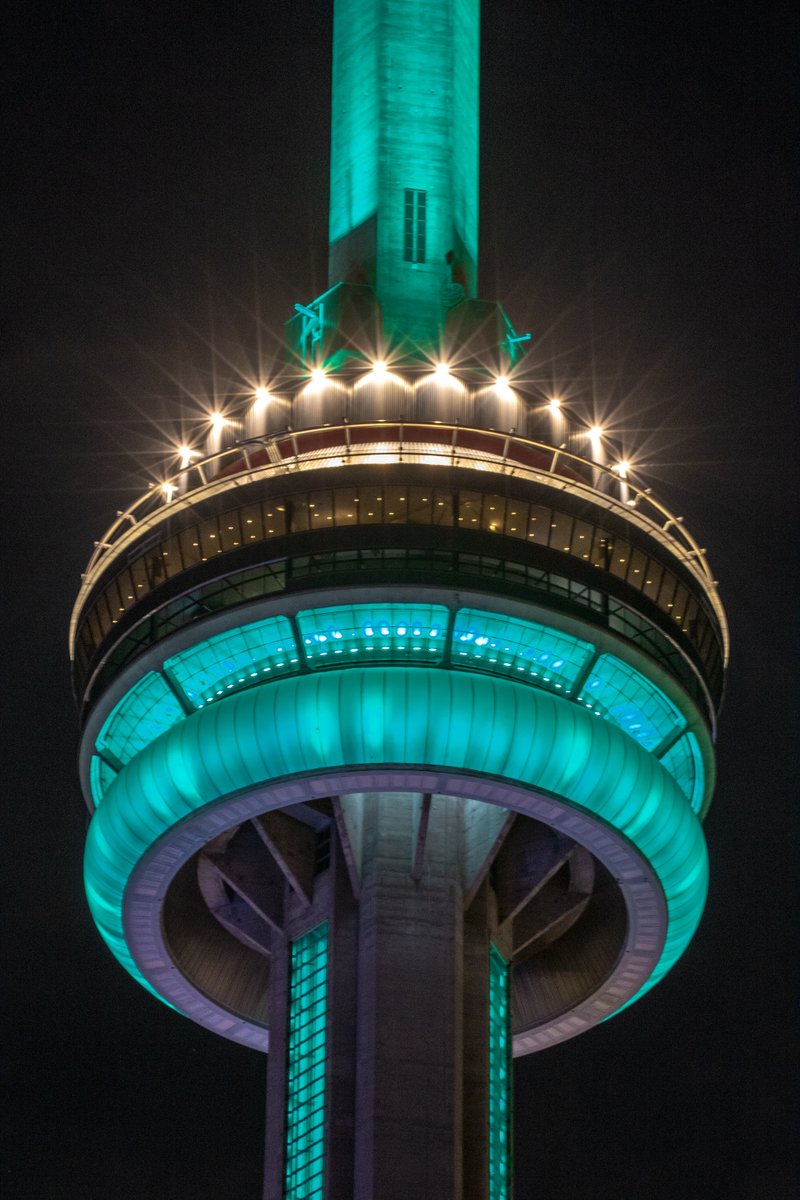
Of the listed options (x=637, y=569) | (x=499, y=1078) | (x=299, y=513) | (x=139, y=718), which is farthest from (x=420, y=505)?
(x=499, y=1078)

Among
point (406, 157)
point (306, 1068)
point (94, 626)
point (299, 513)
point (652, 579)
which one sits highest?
point (406, 157)

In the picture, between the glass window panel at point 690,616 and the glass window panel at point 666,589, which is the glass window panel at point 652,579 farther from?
the glass window panel at point 690,616

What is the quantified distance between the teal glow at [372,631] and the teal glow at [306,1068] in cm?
937

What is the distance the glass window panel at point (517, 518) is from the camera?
76.0m

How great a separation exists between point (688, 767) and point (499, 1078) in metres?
12.1

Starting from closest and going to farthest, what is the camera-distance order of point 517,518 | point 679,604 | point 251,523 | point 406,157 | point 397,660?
point 397,660 < point 517,518 < point 251,523 < point 679,604 < point 406,157

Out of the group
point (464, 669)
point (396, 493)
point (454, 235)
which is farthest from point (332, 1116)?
point (454, 235)

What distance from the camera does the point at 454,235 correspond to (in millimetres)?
87125

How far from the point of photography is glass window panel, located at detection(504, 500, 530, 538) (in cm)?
7600

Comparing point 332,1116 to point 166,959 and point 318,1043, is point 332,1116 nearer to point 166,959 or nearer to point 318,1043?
point 318,1043

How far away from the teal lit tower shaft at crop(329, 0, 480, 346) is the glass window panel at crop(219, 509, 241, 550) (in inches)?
451

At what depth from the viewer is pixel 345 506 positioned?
7556 centimetres

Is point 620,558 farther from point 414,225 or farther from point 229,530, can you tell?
point 414,225

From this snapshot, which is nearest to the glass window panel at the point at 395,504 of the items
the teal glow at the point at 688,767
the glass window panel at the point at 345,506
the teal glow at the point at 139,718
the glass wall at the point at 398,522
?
the glass wall at the point at 398,522
